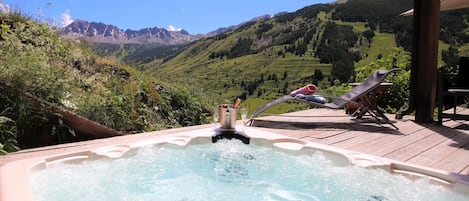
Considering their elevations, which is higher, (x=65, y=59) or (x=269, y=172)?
(x=65, y=59)

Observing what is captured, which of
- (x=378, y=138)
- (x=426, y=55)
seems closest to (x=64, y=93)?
(x=378, y=138)

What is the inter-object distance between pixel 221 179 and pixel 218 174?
10cm

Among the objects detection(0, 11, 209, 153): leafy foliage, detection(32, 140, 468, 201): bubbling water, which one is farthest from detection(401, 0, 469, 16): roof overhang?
detection(0, 11, 209, 153): leafy foliage

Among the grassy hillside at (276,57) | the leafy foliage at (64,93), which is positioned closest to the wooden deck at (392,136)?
the leafy foliage at (64,93)

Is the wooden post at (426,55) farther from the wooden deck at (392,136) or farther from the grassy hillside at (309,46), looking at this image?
the grassy hillside at (309,46)

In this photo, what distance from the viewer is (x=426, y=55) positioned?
4.79 m

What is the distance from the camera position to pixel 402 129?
14.2 feet

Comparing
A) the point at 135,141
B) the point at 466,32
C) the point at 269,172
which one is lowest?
the point at 269,172

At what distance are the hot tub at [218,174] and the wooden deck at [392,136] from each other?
430 mm

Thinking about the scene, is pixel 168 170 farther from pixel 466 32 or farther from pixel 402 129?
pixel 466 32

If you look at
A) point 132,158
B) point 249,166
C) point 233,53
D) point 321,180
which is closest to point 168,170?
point 132,158

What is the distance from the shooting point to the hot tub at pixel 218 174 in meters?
2.30

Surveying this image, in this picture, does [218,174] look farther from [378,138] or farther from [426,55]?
[426,55]

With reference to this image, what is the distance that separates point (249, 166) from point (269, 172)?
0.21m
